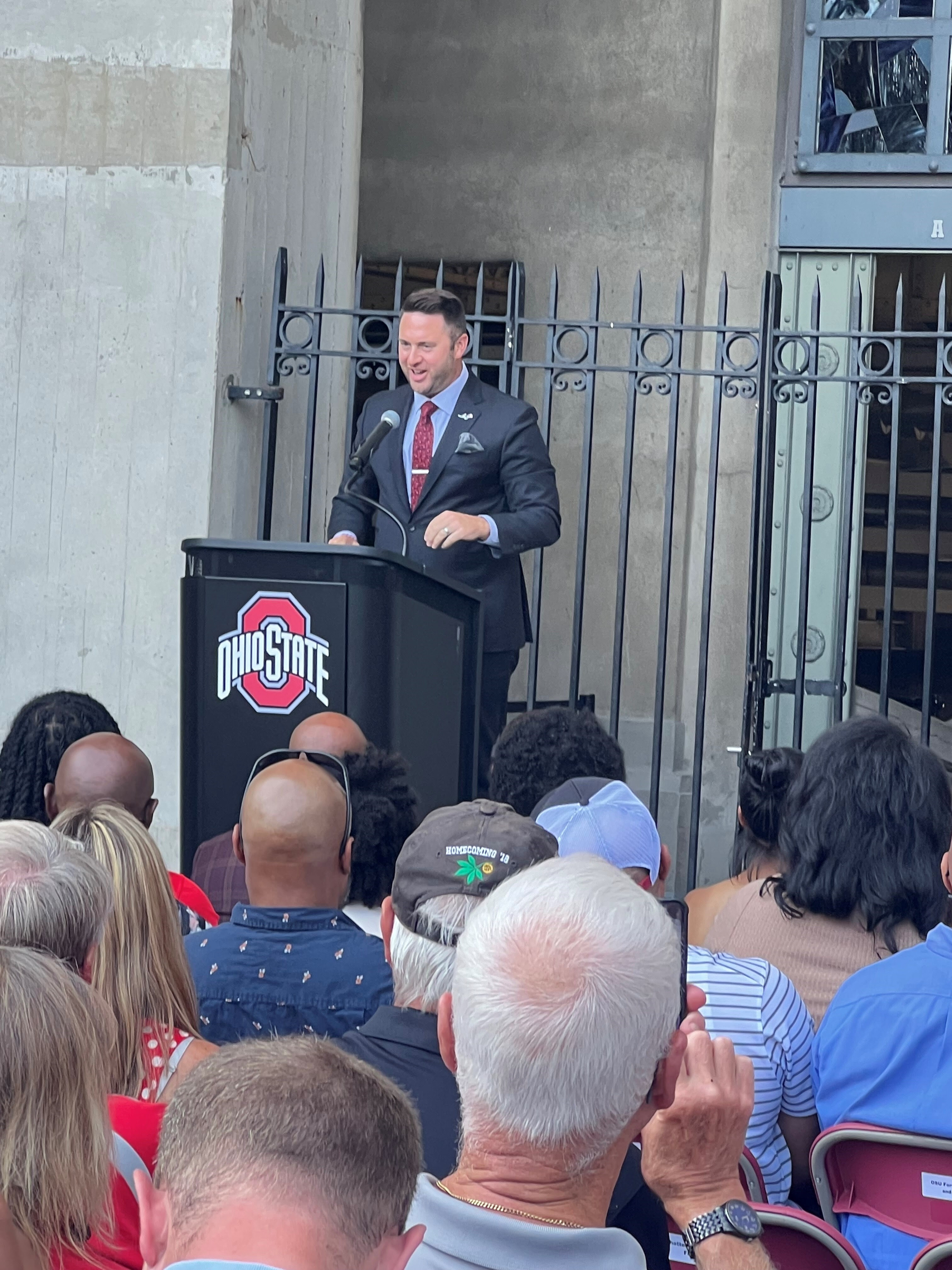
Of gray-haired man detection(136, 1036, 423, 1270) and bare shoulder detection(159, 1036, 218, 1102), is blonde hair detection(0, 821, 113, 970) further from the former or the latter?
gray-haired man detection(136, 1036, 423, 1270)

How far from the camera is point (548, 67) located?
816cm

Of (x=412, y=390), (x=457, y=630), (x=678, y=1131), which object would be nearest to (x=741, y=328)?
(x=412, y=390)

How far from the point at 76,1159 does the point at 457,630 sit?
2650 mm

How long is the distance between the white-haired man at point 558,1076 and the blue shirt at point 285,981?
34.5 inches

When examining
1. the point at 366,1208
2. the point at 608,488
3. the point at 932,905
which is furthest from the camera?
the point at 608,488

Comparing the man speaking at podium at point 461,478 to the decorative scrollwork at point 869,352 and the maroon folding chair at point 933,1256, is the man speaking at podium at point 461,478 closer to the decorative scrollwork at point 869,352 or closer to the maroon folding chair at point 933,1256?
the decorative scrollwork at point 869,352

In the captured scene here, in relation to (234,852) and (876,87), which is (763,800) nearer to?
(234,852)

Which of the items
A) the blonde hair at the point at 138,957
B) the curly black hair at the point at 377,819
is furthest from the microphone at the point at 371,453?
the blonde hair at the point at 138,957

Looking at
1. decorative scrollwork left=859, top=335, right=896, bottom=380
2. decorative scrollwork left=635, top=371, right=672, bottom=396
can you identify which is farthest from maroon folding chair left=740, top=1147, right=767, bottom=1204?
decorative scrollwork left=859, top=335, right=896, bottom=380

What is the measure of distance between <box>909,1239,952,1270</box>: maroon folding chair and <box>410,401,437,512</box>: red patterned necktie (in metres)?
3.63

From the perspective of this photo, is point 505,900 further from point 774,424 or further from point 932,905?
point 774,424

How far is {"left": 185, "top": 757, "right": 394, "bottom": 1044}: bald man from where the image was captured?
8.11ft

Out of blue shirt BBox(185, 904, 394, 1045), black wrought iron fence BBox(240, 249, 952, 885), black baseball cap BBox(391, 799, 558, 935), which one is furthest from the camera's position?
black wrought iron fence BBox(240, 249, 952, 885)

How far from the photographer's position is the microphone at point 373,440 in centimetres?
415
